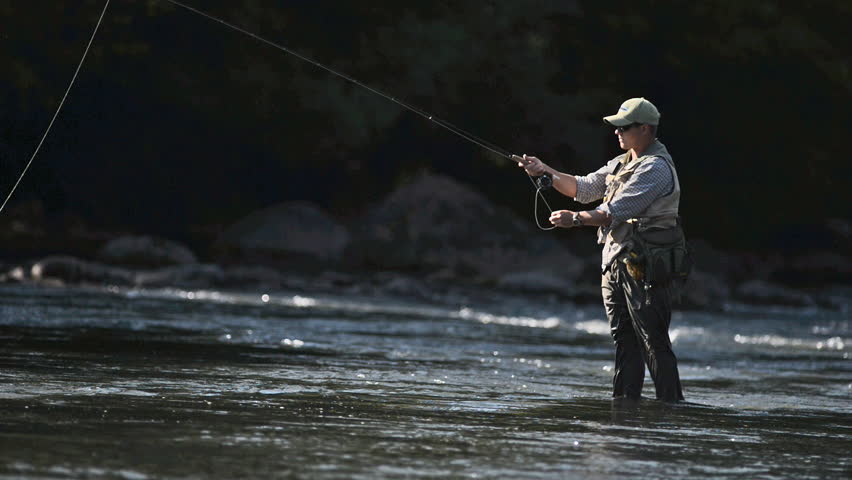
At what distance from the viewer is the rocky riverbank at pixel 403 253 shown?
22.9 metres

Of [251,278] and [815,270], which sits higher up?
[815,270]

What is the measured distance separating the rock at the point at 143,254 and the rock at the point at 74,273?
2563 mm

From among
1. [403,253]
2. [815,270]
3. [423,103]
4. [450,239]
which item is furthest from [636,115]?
[815,270]

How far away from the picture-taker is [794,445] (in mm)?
6316

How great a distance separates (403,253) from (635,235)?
717 inches

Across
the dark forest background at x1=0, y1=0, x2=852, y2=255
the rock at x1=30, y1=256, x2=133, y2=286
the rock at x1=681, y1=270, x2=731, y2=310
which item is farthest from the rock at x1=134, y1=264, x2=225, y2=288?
the rock at x1=681, y1=270, x2=731, y2=310

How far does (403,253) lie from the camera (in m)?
25.9

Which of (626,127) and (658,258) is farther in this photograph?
(626,127)

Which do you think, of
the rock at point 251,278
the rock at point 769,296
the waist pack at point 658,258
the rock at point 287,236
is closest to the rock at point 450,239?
the rock at point 287,236

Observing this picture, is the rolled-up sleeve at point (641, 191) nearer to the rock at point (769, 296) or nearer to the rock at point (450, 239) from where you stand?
the rock at point (450, 239)

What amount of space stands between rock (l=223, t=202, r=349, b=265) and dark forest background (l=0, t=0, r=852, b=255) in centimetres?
208

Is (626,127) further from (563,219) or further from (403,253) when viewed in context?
(403,253)

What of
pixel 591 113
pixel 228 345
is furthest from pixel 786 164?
pixel 228 345

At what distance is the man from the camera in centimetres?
763
